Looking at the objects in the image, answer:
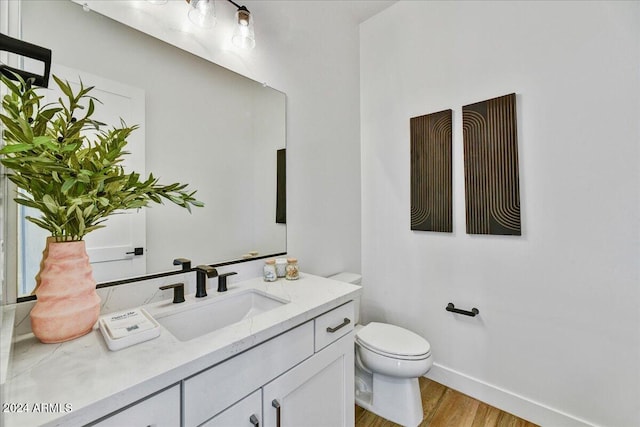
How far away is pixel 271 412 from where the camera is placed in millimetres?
889

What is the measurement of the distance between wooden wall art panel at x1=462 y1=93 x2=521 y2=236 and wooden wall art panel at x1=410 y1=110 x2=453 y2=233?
11cm

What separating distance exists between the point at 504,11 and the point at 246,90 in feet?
5.19

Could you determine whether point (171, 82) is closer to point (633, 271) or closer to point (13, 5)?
point (13, 5)

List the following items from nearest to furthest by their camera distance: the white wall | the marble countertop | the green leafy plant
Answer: the marble countertop
the green leafy plant
the white wall

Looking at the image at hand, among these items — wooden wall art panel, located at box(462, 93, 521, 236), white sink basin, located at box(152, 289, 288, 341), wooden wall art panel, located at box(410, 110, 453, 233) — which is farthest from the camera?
wooden wall art panel, located at box(410, 110, 453, 233)

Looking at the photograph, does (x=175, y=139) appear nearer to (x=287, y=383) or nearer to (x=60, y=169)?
(x=60, y=169)

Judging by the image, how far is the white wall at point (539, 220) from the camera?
129cm

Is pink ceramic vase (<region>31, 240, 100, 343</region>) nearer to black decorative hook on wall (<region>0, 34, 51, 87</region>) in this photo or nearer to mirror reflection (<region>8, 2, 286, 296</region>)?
mirror reflection (<region>8, 2, 286, 296</region>)

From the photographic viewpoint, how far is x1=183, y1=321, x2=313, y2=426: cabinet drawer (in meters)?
0.70

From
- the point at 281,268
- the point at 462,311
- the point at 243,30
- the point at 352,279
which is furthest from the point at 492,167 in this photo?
the point at 243,30

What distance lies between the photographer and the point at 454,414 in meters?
1.59

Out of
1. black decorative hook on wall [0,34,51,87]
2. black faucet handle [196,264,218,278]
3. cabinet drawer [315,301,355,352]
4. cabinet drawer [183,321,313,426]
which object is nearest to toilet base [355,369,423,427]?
cabinet drawer [315,301,355,352]

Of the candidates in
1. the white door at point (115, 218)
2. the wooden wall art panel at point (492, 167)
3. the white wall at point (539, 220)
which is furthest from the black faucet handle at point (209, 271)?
the wooden wall art panel at point (492, 167)

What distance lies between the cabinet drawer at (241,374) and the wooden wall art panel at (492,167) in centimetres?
128
